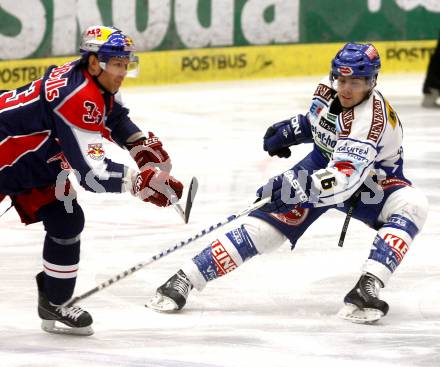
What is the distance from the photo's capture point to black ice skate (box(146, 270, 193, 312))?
15.1 feet

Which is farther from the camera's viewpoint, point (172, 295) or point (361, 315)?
point (172, 295)

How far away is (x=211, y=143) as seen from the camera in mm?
8523

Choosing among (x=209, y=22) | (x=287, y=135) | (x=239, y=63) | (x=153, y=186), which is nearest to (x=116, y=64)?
(x=153, y=186)

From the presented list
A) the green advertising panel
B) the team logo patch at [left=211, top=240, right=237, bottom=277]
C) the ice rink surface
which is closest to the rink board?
the green advertising panel

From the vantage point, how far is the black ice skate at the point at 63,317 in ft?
14.1

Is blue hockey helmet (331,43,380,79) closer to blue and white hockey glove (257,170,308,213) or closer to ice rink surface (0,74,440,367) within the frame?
blue and white hockey glove (257,170,308,213)

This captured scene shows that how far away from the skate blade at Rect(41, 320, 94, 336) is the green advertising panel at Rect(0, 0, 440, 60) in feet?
20.8

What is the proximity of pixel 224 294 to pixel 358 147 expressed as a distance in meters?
0.90

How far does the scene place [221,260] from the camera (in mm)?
4652

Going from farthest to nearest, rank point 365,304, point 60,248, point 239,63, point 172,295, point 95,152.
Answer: point 239,63
point 172,295
point 365,304
point 60,248
point 95,152

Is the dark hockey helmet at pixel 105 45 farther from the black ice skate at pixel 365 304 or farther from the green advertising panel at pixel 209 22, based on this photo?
the green advertising panel at pixel 209 22

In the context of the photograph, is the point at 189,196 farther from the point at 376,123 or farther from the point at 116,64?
the point at 376,123

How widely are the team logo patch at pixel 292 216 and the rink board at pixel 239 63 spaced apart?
6193 mm

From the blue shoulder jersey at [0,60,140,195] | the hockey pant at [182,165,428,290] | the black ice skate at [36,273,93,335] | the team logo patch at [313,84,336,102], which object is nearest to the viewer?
the blue shoulder jersey at [0,60,140,195]
